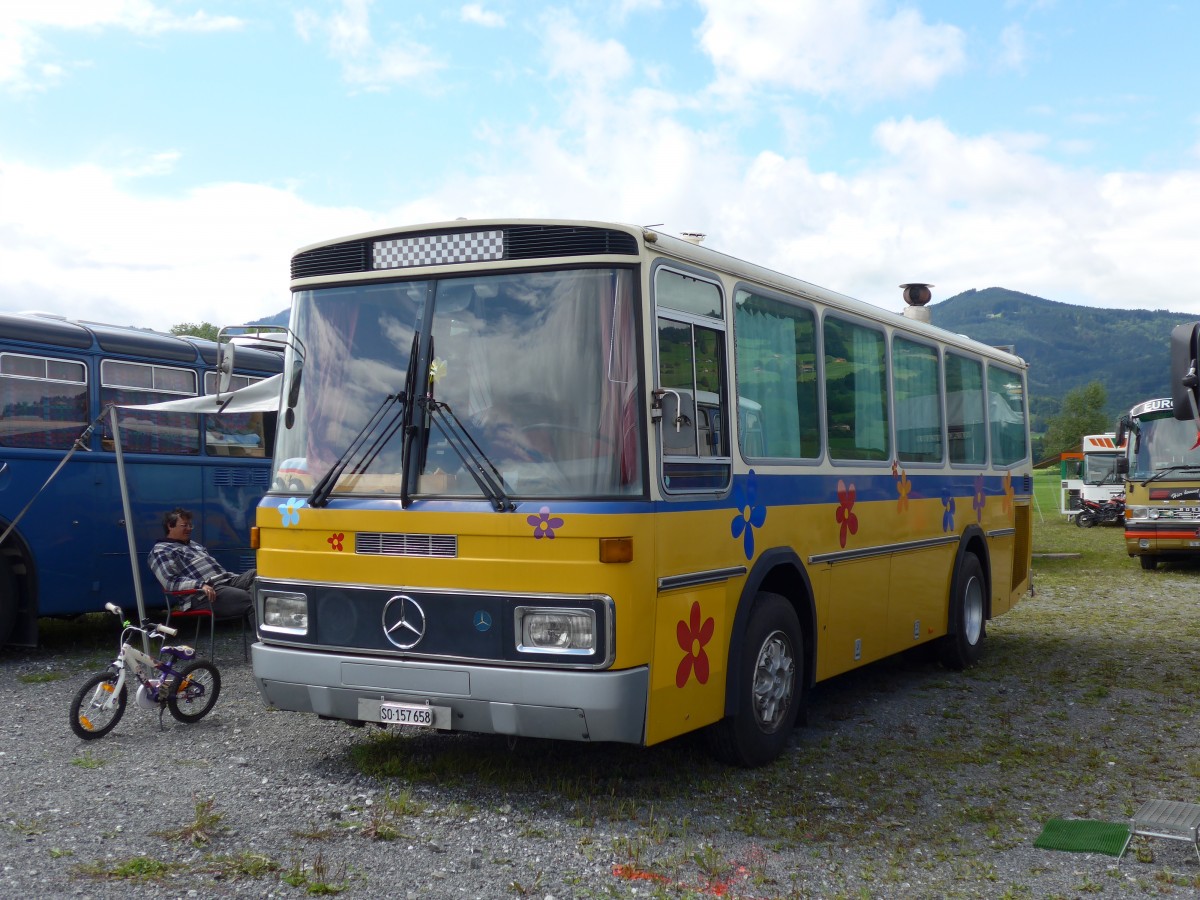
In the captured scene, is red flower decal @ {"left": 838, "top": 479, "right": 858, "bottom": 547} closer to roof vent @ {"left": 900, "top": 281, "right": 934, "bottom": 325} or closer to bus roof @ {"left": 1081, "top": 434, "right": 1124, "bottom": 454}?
roof vent @ {"left": 900, "top": 281, "right": 934, "bottom": 325}

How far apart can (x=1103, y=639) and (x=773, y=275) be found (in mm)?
6920

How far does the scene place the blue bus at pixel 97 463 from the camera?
34.3 ft

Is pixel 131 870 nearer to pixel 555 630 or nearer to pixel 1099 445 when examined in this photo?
pixel 555 630

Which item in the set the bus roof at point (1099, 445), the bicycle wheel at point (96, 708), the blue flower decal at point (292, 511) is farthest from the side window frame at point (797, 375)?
the bus roof at point (1099, 445)

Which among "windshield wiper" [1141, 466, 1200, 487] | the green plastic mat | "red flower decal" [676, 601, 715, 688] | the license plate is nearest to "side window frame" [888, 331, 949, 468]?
"red flower decal" [676, 601, 715, 688]

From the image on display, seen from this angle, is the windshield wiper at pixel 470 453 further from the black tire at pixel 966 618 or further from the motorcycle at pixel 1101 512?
the motorcycle at pixel 1101 512

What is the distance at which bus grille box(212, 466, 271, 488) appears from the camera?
12297mm

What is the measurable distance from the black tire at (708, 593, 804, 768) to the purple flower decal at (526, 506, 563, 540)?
1.46 meters

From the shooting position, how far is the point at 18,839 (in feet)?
18.1

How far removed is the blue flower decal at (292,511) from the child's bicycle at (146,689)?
1.80 metres

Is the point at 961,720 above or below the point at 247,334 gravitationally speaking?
below

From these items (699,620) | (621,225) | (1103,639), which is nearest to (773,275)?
(621,225)

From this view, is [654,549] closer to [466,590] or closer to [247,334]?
[466,590]

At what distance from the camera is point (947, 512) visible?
10.3m
